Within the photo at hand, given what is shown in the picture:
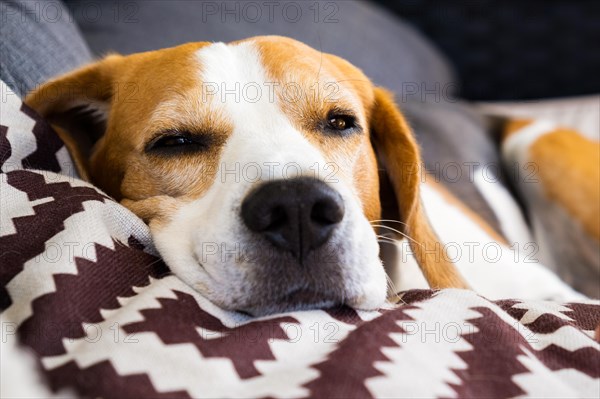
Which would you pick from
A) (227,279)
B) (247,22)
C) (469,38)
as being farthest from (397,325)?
(469,38)

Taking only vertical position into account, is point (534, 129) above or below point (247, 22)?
below

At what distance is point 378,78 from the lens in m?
3.31

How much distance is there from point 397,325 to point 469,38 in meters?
3.89

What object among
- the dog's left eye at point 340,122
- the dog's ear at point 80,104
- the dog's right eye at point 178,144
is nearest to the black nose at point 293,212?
the dog's right eye at point 178,144

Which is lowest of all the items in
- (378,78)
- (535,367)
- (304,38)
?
(535,367)

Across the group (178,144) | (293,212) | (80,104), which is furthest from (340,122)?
(80,104)

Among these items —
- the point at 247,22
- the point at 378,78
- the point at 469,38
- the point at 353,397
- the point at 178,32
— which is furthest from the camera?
the point at 469,38

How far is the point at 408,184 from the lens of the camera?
1.76 metres

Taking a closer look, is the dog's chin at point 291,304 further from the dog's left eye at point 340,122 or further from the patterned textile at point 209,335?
the dog's left eye at point 340,122

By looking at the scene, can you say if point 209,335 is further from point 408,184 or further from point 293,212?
point 408,184

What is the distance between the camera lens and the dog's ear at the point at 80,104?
1677 mm

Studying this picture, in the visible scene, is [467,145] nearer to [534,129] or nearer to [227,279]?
[534,129]

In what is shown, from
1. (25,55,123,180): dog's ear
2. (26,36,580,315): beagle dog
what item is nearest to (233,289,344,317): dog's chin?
(26,36,580,315): beagle dog

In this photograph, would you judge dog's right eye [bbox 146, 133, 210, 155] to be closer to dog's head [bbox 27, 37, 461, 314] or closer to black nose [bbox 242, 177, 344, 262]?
dog's head [bbox 27, 37, 461, 314]
